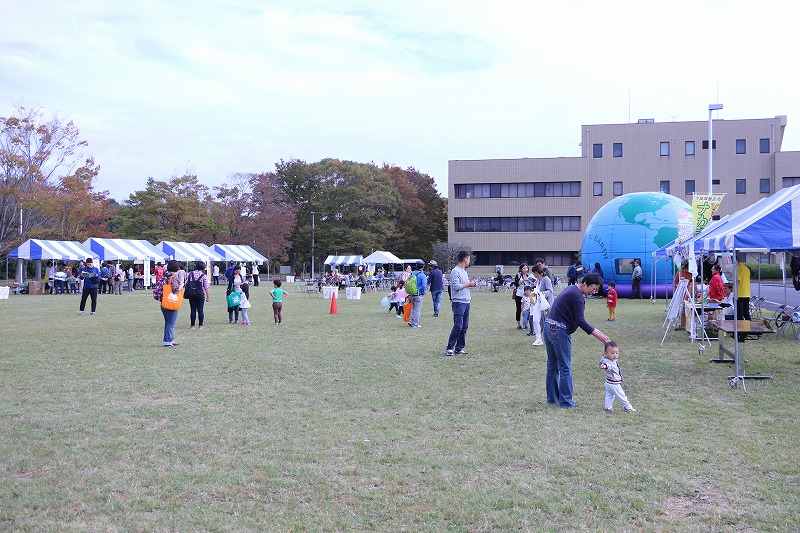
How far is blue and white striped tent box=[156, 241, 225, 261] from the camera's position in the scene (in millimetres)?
41312

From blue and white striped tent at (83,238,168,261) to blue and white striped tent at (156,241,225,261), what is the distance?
1145mm

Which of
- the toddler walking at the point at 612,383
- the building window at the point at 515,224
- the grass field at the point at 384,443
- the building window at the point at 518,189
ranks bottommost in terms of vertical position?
the grass field at the point at 384,443

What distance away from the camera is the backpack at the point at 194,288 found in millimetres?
14609

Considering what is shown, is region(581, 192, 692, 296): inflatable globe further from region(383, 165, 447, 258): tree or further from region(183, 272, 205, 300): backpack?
region(383, 165, 447, 258): tree

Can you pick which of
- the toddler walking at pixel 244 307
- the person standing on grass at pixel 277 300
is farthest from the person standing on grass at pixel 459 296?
the toddler walking at pixel 244 307

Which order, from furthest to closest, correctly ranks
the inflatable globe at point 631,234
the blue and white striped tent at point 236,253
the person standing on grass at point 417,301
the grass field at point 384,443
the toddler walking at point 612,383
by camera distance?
the blue and white striped tent at point 236,253
the inflatable globe at point 631,234
the person standing on grass at point 417,301
the toddler walking at point 612,383
the grass field at point 384,443

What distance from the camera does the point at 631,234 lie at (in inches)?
1048

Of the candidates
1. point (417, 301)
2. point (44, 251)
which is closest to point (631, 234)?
point (417, 301)

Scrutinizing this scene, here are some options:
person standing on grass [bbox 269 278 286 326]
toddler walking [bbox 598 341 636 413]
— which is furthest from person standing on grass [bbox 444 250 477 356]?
person standing on grass [bbox 269 278 286 326]

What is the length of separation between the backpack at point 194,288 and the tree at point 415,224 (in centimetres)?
5097

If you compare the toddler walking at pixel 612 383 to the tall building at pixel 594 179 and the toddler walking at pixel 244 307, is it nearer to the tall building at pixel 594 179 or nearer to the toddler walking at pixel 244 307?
the toddler walking at pixel 244 307

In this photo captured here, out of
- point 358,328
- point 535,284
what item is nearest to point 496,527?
point 535,284

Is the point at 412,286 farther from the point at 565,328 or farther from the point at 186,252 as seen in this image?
the point at 186,252

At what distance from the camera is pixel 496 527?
4.11 m
